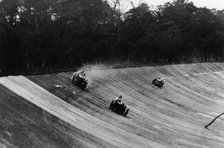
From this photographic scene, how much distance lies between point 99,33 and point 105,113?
40.9 metres

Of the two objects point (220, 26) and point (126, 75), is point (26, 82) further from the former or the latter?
point (220, 26)

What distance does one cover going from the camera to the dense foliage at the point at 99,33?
51.3 metres

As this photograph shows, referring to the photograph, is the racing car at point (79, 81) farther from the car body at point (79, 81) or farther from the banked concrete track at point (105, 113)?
the banked concrete track at point (105, 113)

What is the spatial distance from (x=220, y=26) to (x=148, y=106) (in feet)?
197

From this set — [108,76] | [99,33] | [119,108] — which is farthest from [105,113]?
[99,33]

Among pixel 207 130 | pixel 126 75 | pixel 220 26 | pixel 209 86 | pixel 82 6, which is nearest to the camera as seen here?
pixel 207 130

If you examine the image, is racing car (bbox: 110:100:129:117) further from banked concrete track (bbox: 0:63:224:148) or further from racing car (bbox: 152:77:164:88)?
racing car (bbox: 152:77:164:88)

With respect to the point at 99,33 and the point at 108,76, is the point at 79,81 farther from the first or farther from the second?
the point at 99,33

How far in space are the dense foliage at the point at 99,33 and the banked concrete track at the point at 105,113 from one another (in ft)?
57.6

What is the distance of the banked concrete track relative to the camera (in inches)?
611

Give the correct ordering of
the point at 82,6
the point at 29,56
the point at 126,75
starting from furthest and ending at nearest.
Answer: the point at 82,6 → the point at 29,56 → the point at 126,75

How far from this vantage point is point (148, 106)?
2895 cm

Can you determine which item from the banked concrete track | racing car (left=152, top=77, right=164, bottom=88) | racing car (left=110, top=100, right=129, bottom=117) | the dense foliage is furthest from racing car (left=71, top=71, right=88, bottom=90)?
the dense foliage

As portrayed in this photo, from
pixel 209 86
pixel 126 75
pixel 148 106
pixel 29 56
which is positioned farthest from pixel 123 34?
pixel 148 106
